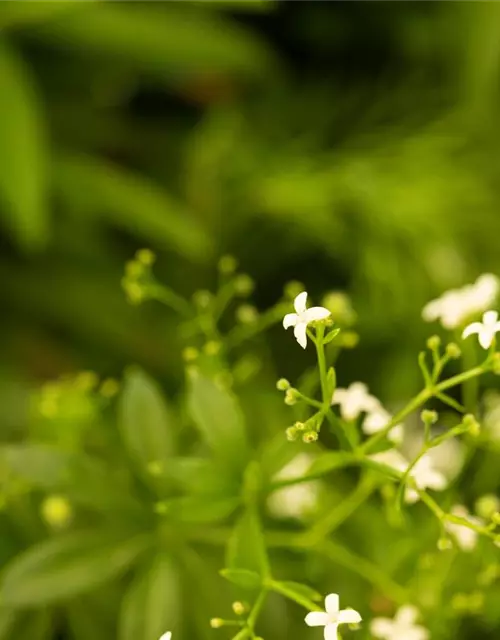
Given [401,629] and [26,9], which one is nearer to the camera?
[401,629]

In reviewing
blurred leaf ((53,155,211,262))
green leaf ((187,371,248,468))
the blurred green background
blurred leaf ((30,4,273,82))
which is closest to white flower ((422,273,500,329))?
green leaf ((187,371,248,468))

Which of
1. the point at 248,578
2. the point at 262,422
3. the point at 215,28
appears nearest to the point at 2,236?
the point at 215,28

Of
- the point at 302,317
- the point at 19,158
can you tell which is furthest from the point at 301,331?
the point at 19,158

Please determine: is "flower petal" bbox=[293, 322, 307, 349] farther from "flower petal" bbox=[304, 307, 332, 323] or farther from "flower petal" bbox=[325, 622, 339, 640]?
"flower petal" bbox=[325, 622, 339, 640]

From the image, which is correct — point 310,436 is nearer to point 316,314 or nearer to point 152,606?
point 316,314

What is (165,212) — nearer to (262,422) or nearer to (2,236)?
(2,236)

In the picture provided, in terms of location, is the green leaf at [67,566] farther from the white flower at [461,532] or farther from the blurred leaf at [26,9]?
the blurred leaf at [26,9]
